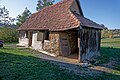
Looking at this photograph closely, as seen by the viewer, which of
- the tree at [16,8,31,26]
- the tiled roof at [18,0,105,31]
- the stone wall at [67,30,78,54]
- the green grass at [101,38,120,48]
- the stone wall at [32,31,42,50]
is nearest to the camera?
the tiled roof at [18,0,105,31]

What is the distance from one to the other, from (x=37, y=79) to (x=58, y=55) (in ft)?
27.2

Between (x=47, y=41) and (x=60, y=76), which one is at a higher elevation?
(x=47, y=41)

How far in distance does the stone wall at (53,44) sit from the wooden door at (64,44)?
41 cm

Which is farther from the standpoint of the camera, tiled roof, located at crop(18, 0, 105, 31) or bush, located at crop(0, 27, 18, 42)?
bush, located at crop(0, 27, 18, 42)

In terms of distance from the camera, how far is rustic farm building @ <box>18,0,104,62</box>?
1545 centimetres

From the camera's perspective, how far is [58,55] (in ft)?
55.2

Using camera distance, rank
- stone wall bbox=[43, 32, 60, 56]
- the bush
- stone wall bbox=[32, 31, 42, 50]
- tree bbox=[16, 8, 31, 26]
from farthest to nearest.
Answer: tree bbox=[16, 8, 31, 26]
the bush
stone wall bbox=[32, 31, 42, 50]
stone wall bbox=[43, 32, 60, 56]

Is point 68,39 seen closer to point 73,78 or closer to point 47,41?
point 47,41

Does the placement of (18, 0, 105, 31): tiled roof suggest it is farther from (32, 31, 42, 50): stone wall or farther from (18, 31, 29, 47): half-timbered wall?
(18, 31, 29, 47): half-timbered wall

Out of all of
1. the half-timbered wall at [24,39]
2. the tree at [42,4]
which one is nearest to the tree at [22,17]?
the tree at [42,4]

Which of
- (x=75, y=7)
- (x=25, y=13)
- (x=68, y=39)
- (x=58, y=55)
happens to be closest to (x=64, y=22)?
(x=68, y=39)

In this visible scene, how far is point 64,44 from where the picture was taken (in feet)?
56.0

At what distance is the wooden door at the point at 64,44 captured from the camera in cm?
1688

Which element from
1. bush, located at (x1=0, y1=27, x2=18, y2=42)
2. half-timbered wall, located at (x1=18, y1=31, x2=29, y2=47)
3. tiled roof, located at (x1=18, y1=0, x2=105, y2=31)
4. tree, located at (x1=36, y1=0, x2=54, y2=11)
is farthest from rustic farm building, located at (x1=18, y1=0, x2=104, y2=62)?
tree, located at (x1=36, y1=0, x2=54, y2=11)
